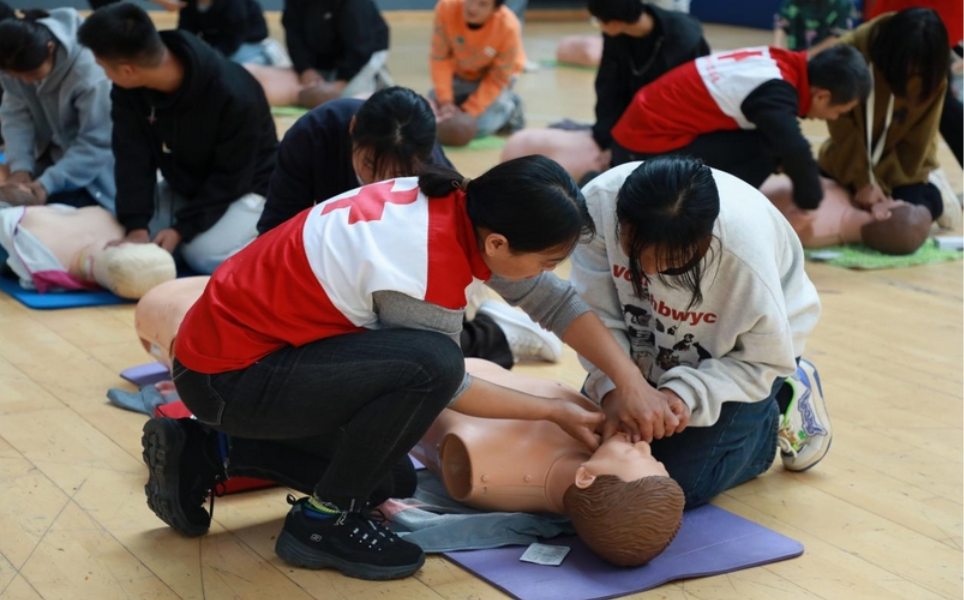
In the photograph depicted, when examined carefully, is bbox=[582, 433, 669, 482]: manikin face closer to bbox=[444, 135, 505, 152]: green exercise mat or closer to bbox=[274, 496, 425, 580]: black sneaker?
bbox=[274, 496, 425, 580]: black sneaker

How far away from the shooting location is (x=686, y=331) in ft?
6.63

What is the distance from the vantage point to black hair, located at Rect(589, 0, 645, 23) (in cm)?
403

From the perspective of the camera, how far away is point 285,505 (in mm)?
2080

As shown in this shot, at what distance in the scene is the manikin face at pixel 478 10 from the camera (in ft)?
16.9

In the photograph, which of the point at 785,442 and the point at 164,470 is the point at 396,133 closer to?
the point at 164,470

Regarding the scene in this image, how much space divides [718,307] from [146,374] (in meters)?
1.33

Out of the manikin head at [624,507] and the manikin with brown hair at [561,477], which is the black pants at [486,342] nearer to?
the manikin with brown hair at [561,477]

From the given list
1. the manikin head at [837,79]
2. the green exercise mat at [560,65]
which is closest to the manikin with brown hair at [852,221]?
the manikin head at [837,79]

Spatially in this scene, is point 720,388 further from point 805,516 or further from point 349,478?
point 349,478

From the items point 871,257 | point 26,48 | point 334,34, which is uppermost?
point 26,48

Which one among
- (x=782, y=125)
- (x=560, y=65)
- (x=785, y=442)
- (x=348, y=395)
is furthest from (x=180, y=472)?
(x=560, y=65)

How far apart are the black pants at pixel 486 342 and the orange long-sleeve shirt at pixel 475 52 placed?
2679 mm

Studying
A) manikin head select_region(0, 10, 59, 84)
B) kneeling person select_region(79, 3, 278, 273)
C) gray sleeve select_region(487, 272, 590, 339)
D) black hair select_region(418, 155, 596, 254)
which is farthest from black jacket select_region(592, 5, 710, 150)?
black hair select_region(418, 155, 596, 254)

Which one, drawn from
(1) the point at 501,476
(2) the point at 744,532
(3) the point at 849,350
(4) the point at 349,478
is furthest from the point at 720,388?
(3) the point at 849,350
